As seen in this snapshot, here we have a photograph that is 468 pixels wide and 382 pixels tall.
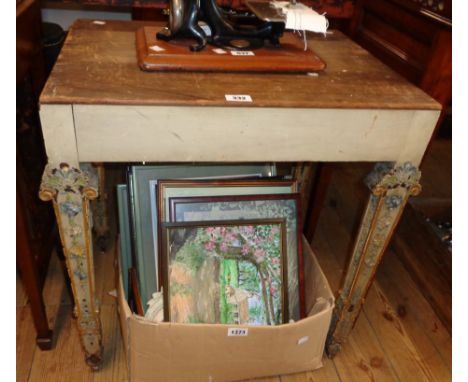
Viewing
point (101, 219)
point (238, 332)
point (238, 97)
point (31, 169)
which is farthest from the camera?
point (101, 219)

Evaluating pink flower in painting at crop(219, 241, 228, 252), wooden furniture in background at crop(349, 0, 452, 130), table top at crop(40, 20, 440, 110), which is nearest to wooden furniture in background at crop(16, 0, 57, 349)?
table top at crop(40, 20, 440, 110)

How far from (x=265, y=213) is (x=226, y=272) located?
194 mm

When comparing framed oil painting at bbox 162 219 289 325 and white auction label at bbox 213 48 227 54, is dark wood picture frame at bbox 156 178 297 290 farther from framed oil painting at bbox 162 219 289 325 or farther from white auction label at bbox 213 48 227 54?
white auction label at bbox 213 48 227 54

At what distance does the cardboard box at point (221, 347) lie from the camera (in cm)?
106

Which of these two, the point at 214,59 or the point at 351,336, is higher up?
the point at 214,59

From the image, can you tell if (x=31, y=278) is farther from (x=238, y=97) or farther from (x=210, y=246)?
(x=238, y=97)

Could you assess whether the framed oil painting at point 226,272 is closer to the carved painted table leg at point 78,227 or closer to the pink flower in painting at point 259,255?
the pink flower in painting at point 259,255

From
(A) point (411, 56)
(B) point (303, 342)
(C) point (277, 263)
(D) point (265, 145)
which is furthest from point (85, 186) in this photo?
(A) point (411, 56)

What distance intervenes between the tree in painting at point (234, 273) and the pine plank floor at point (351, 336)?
0.21 metres

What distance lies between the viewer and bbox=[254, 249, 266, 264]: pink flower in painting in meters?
1.23

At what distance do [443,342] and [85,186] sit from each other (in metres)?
1.21

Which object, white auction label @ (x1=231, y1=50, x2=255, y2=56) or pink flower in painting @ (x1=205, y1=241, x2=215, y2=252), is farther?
pink flower in painting @ (x1=205, y1=241, x2=215, y2=252)

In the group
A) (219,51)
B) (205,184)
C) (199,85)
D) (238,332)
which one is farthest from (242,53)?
(238,332)

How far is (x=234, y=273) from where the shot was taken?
1.22 meters
